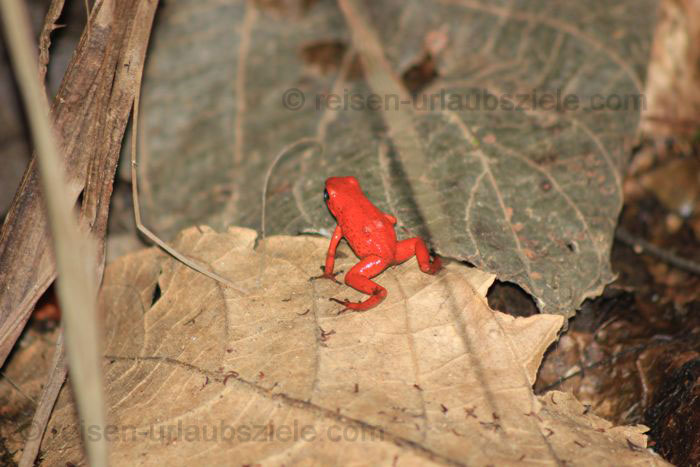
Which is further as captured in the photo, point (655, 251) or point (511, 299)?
point (655, 251)

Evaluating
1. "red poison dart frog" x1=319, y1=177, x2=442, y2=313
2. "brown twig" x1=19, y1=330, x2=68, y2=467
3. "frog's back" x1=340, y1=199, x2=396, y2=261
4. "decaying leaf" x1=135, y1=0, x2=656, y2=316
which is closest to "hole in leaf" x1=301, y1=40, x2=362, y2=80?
"decaying leaf" x1=135, y1=0, x2=656, y2=316

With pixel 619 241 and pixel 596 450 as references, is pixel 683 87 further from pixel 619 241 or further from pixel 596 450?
pixel 596 450

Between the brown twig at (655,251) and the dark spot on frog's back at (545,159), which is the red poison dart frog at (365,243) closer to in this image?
the dark spot on frog's back at (545,159)

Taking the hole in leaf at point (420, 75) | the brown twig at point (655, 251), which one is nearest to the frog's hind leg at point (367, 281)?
the hole in leaf at point (420, 75)

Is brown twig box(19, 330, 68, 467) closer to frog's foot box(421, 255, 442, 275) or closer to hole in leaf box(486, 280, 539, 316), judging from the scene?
frog's foot box(421, 255, 442, 275)

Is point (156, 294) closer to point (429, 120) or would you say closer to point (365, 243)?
point (365, 243)

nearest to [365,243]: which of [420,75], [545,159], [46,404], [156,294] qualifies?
[156,294]

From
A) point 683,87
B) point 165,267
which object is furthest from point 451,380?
point 683,87
